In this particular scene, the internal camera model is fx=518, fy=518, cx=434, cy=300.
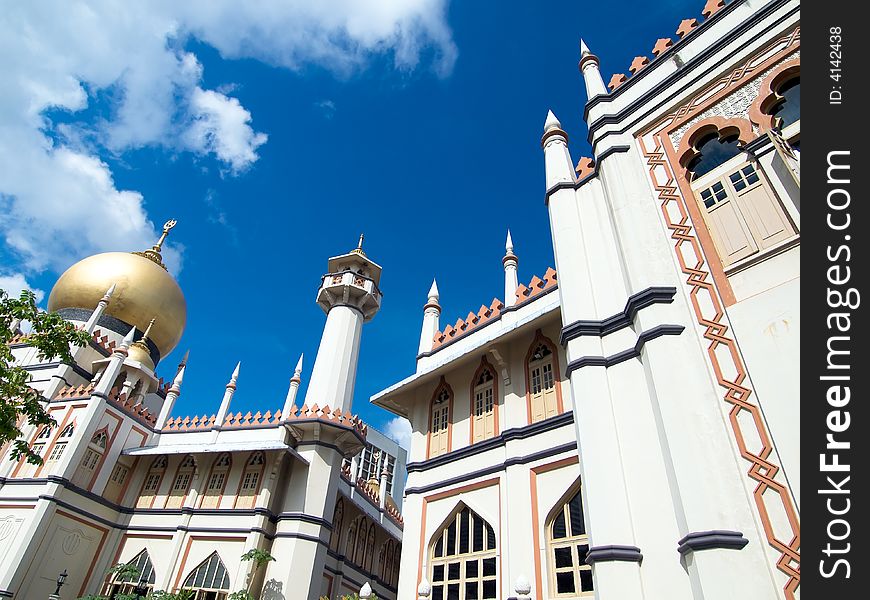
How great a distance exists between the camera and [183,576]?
15.7 metres

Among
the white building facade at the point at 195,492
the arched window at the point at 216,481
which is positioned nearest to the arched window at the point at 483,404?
the white building facade at the point at 195,492

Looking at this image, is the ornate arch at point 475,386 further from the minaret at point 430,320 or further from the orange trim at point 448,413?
the minaret at point 430,320

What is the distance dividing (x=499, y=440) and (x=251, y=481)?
33.1ft

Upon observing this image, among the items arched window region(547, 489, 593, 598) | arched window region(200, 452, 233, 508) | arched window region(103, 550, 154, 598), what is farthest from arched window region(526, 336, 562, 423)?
arched window region(103, 550, 154, 598)

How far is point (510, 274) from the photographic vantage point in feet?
41.9

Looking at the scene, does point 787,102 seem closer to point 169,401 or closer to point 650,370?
point 650,370

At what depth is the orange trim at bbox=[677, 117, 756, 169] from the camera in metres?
7.77

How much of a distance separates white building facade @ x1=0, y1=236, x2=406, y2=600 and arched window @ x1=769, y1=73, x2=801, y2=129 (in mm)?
14076

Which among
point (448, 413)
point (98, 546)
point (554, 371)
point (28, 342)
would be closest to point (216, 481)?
point (98, 546)

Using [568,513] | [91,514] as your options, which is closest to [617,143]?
[568,513]

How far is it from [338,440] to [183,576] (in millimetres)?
5978
